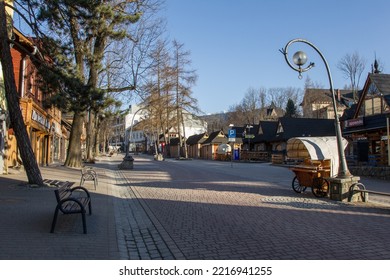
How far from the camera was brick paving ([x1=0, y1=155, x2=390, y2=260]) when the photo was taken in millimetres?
6012

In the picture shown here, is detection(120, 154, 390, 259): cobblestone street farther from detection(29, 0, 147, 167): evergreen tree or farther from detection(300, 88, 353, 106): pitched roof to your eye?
detection(300, 88, 353, 106): pitched roof

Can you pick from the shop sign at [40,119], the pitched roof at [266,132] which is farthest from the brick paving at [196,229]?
the pitched roof at [266,132]

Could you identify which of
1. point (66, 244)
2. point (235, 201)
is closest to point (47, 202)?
point (66, 244)

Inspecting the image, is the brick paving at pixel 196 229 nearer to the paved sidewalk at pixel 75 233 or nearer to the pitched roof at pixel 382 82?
the paved sidewalk at pixel 75 233

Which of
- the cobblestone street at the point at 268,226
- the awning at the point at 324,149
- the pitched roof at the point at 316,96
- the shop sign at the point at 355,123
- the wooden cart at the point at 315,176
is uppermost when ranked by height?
the pitched roof at the point at 316,96

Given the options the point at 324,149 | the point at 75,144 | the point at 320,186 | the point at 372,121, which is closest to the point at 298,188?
the point at 320,186

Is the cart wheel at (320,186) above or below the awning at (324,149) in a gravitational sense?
→ below

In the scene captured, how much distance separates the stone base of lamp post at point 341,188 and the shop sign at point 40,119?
16515 millimetres

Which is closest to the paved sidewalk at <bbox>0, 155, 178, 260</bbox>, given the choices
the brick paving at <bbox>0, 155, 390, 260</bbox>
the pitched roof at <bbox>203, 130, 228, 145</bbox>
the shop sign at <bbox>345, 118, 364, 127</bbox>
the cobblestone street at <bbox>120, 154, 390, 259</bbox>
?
the brick paving at <bbox>0, 155, 390, 260</bbox>

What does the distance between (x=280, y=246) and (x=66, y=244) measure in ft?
11.6

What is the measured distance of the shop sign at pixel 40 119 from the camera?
21.8 meters

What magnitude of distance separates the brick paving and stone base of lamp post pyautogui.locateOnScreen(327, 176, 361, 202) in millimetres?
362

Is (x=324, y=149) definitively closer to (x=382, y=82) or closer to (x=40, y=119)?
(x=40, y=119)

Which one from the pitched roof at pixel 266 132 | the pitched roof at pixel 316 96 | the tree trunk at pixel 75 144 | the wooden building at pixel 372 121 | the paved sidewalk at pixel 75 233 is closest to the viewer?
the paved sidewalk at pixel 75 233
